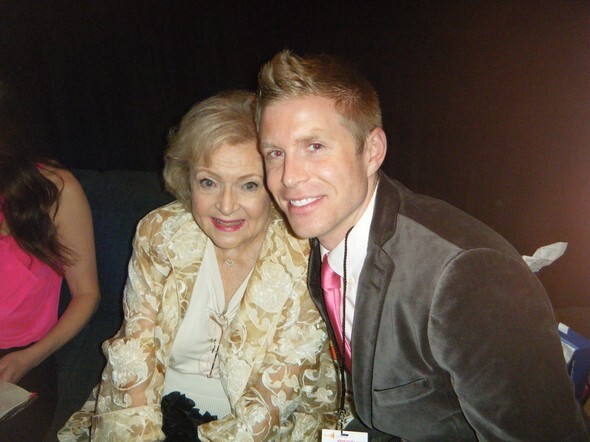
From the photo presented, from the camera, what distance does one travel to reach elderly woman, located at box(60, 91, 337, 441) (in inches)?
63.9

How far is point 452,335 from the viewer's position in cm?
112

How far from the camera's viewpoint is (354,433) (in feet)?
4.98

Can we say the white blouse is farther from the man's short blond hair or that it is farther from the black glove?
the man's short blond hair

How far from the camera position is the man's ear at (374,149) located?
54.2 inches

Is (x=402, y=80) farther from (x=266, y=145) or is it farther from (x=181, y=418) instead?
(x=181, y=418)

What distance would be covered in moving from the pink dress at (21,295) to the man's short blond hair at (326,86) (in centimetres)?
117

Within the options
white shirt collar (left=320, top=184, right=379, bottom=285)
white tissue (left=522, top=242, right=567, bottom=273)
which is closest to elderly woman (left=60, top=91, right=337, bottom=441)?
white shirt collar (left=320, top=184, right=379, bottom=285)

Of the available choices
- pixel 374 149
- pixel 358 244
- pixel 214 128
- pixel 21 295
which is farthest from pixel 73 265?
pixel 374 149

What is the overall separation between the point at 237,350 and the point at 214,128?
0.75 meters

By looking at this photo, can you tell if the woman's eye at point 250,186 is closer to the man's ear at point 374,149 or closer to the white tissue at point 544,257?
the man's ear at point 374,149

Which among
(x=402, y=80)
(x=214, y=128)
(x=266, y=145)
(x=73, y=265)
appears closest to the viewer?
(x=266, y=145)

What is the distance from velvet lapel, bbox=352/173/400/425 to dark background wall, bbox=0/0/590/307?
132 centimetres

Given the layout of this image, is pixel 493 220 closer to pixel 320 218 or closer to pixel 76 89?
pixel 320 218

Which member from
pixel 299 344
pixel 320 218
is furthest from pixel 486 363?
pixel 299 344
